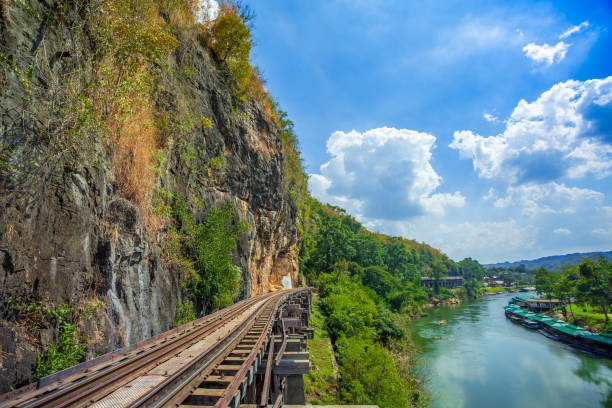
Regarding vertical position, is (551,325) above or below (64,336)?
below

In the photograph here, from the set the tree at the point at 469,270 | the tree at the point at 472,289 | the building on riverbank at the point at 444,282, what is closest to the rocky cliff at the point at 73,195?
the building on riverbank at the point at 444,282

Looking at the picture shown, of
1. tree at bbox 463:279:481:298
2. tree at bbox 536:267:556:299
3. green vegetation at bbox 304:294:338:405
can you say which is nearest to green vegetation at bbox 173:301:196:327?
green vegetation at bbox 304:294:338:405

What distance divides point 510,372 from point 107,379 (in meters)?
30.1

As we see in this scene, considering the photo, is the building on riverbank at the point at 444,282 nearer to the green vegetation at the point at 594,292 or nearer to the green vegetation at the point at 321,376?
the green vegetation at the point at 594,292

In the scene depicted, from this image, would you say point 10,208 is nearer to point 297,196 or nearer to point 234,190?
point 234,190

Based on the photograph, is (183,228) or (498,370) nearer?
(183,228)

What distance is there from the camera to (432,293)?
7562cm

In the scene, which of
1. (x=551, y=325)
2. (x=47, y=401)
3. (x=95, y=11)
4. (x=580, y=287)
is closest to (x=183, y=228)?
(x=95, y=11)

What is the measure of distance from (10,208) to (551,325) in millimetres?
49832

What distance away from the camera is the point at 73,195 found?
262 inches

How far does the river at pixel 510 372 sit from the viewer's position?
19547 mm

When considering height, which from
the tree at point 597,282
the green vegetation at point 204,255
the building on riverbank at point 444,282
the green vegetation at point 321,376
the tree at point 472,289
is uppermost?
the green vegetation at point 204,255

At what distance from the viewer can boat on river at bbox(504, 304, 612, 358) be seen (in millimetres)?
27984

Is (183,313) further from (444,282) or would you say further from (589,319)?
(444,282)
